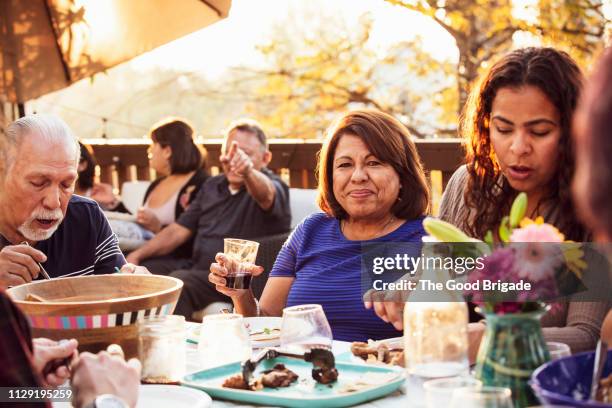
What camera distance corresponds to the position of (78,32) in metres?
4.70

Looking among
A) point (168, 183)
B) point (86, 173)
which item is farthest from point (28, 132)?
point (86, 173)

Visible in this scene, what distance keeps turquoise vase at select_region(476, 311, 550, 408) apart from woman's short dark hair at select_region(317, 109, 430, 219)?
133 centimetres

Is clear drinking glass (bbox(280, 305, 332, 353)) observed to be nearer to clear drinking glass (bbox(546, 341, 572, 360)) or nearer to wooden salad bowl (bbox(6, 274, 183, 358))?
wooden salad bowl (bbox(6, 274, 183, 358))

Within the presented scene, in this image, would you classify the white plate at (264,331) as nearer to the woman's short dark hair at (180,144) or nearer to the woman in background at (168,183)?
the woman in background at (168,183)

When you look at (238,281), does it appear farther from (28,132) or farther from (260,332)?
(28,132)

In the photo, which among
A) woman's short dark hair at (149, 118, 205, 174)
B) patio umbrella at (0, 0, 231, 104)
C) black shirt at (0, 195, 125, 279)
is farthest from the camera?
woman's short dark hair at (149, 118, 205, 174)

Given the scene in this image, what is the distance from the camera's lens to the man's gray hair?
231cm

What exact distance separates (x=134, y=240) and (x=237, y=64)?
392cm

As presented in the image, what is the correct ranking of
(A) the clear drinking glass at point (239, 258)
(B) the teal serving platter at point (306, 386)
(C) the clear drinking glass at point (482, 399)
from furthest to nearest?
1. (A) the clear drinking glass at point (239, 258)
2. (B) the teal serving platter at point (306, 386)
3. (C) the clear drinking glass at point (482, 399)

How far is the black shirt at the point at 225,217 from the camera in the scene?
14.4 feet

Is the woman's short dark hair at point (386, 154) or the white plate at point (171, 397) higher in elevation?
the woman's short dark hair at point (386, 154)

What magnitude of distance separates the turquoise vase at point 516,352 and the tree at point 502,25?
4.31m

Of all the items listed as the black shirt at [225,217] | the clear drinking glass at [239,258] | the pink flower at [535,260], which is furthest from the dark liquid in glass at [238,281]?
the black shirt at [225,217]

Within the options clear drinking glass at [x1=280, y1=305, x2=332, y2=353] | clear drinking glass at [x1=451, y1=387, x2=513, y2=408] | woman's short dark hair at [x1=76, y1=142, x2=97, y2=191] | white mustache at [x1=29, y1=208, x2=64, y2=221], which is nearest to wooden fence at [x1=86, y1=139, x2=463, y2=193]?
woman's short dark hair at [x1=76, y1=142, x2=97, y2=191]
